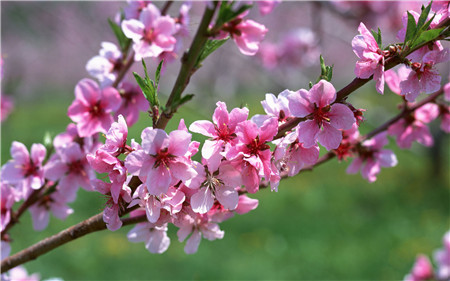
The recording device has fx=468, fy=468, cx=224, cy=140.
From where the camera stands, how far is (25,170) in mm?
952

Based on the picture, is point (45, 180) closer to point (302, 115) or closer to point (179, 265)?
point (302, 115)

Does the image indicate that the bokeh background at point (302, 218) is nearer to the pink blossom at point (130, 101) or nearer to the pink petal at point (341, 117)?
the pink blossom at point (130, 101)

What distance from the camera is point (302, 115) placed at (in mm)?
655

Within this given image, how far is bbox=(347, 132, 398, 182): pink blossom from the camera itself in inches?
38.9

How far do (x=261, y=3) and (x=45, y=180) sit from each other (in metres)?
0.57

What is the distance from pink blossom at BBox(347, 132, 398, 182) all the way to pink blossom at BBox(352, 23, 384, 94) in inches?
13.4

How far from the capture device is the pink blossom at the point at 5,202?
915 mm

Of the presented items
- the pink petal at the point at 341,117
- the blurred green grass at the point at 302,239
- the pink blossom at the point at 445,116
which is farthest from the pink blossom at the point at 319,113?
the blurred green grass at the point at 302,239

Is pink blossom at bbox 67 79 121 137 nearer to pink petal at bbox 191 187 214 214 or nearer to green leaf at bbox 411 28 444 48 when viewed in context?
pink petal at bbox 191 187 214 214

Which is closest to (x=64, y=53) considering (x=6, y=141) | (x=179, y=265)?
(x=6, y=141)

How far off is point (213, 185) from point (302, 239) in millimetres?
3464

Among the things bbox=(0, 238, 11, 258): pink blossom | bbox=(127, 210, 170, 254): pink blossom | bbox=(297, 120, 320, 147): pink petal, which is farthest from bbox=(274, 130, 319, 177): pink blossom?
bbox=(0, 238, 11, 258): pink blossom

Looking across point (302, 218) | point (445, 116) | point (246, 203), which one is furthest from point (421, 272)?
point (302, 218)

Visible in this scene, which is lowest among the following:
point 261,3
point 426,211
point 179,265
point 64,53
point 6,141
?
point 64,53
